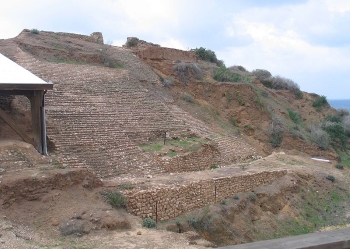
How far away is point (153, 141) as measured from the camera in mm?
15594

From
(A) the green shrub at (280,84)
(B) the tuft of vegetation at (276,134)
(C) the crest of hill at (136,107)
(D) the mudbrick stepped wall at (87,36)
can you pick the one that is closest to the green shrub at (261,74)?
(A) the green shrub at (280,84)

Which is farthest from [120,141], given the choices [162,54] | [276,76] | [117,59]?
[276,76]

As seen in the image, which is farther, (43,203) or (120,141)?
(120,141)

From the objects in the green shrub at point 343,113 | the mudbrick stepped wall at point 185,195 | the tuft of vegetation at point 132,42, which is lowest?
the mudbrick stepped wall at point 185,195

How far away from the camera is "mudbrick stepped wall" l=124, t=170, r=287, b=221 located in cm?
975

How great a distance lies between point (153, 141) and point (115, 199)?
655 cm

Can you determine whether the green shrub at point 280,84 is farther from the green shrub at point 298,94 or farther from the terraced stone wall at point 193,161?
the terraced stone wall at point 193,161

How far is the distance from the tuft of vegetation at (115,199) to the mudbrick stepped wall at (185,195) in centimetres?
22

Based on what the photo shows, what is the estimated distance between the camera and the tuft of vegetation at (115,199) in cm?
912

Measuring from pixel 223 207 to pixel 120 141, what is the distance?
14.6 feet

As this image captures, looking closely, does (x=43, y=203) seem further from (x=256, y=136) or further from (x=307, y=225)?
(x=256, y=136)

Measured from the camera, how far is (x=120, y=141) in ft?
46.9

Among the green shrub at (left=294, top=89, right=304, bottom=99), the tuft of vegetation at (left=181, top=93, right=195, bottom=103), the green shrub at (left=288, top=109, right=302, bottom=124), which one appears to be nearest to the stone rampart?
the tuft of vegetation at (left=181, top=93, right=195, bottom=103)

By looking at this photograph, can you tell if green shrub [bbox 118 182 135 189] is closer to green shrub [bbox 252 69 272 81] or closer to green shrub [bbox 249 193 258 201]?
green shrub [bbox 249 193 258 201]
